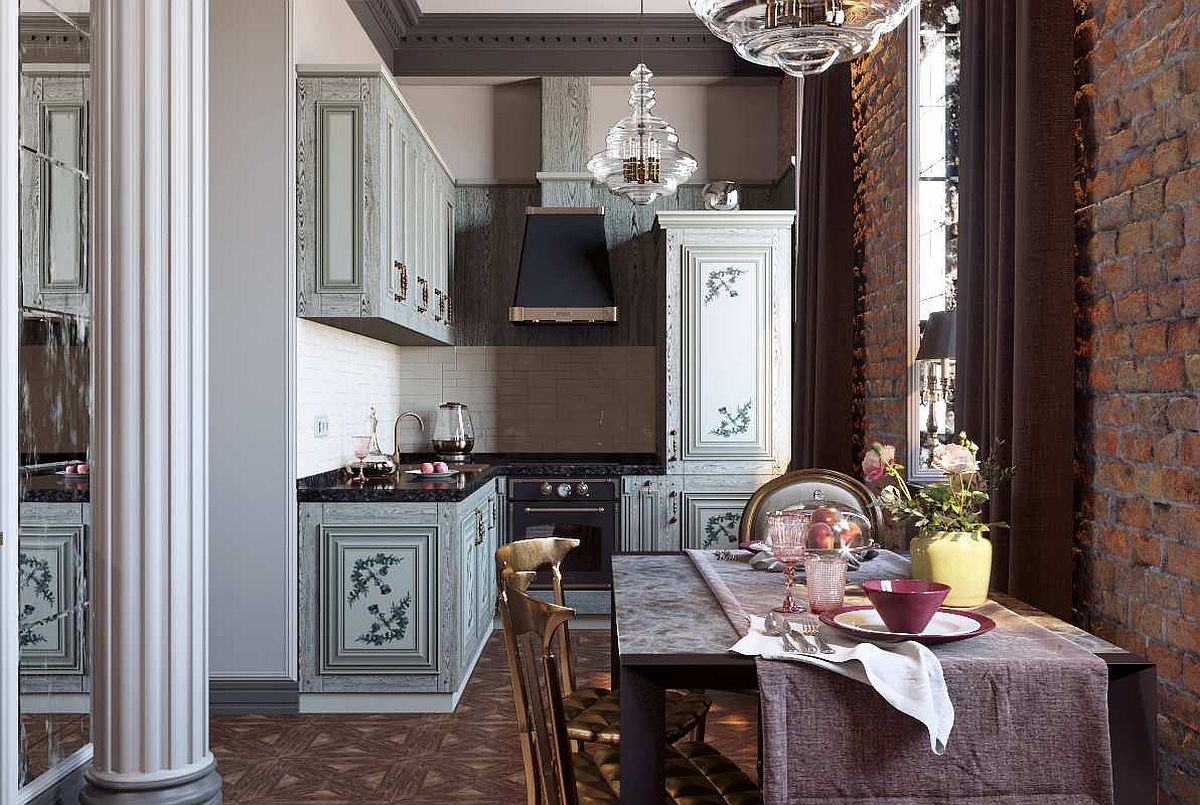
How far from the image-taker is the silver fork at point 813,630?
187 cm

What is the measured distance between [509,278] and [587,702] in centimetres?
409

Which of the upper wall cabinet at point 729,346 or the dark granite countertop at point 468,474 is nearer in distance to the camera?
the dark granite countertop at point 468,474

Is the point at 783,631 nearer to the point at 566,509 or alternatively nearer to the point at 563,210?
the point at 566,509

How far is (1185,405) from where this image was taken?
2006mm

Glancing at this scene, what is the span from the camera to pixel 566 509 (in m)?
5.69

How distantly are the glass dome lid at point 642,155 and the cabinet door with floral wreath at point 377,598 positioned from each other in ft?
5.31

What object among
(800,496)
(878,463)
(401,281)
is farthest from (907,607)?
(401,281)

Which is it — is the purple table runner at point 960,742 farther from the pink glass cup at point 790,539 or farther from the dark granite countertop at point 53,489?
the dark granite countertop at point 53,489

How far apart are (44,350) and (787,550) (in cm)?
189

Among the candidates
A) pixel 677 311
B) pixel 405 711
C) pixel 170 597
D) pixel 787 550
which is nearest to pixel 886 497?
pixel 787 550

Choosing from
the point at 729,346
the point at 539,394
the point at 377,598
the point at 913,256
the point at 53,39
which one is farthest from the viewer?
the point at 539,394

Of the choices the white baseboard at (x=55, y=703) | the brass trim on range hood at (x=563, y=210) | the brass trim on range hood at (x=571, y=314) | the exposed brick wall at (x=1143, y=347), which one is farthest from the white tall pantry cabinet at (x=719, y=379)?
the white baseboard at (x=55, y=703)

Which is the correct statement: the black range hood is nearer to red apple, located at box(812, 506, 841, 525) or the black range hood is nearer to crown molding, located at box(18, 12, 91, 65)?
crown molding, located at box(18, 12, 91, 65)

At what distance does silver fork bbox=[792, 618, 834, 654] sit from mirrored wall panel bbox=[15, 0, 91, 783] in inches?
71.5
